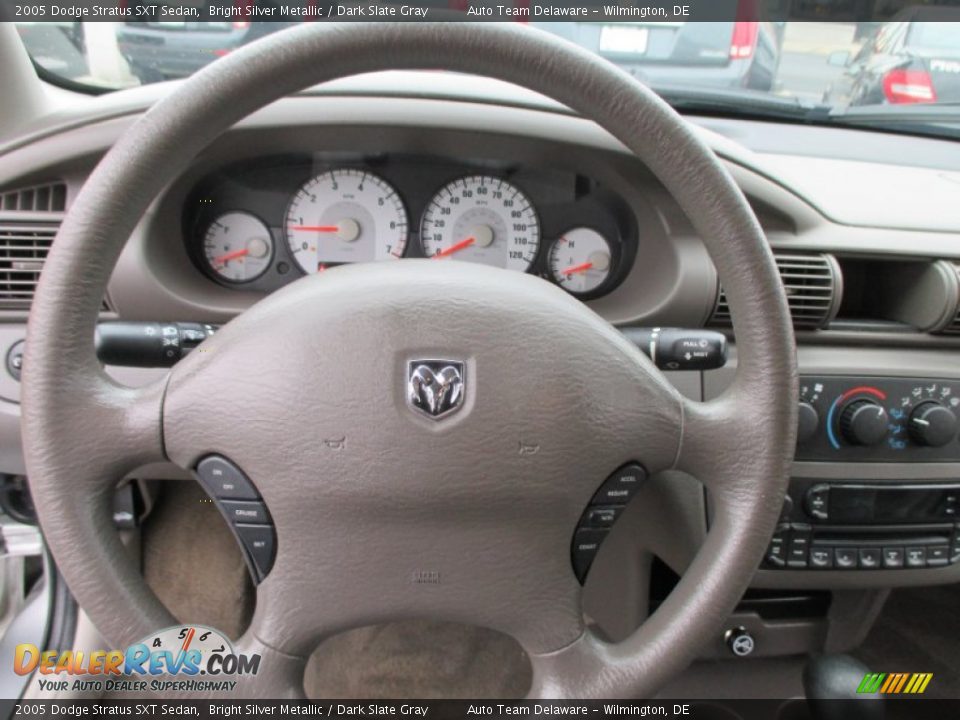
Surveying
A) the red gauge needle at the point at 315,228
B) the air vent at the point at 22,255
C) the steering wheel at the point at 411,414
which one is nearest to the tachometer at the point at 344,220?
the red gauge needle at the point at 315,228

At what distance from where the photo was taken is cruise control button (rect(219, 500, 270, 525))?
87 centimetres

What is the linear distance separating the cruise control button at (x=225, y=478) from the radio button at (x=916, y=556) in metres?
1.13

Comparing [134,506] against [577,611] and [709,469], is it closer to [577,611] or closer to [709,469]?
[577,611]

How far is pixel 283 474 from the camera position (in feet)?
2.76

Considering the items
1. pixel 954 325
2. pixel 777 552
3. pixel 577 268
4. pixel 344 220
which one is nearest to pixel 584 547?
pixel 777 552

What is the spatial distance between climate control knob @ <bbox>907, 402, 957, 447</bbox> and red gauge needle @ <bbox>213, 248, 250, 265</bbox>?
3.99ft

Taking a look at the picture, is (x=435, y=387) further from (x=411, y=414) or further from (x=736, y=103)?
(x=736, y=103)

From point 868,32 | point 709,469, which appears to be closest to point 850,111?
point 868,32

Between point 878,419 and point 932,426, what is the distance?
0.34 ft

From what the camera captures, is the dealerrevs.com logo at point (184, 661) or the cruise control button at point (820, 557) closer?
the dealerrevs.com logo at point (184, 661)

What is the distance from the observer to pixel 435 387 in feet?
2.69

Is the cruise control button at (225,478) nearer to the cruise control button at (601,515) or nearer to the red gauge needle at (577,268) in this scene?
the cruise control button at (601,515)

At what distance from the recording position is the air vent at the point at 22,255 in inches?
47.9

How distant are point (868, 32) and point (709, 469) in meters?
1.78
